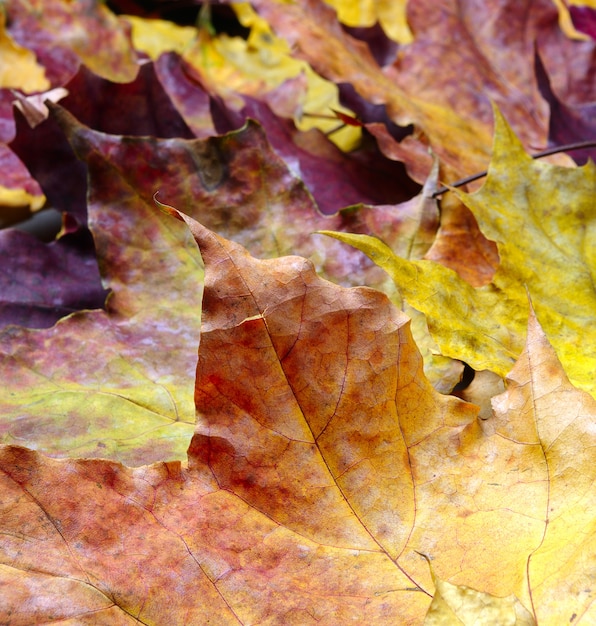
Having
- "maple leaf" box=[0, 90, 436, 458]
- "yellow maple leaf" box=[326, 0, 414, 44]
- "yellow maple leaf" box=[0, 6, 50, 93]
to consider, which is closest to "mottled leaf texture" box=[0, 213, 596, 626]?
"maple leaf" box=[0, 90, 436, 458]

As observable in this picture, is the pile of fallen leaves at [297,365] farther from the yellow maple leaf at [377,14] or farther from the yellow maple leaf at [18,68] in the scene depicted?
the yellow maple leaf at [377,14]

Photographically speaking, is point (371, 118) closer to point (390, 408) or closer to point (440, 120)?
point (440, 120)

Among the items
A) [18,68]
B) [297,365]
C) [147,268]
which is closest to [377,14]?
[18,68]

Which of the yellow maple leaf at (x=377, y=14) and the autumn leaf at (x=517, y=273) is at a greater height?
the autumn leaf at (x=517, y=273)

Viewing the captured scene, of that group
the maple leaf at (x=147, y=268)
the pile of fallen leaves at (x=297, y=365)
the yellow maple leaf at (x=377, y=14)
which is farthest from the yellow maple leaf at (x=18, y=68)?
the yellow maple leaf at (x=377, y=14)

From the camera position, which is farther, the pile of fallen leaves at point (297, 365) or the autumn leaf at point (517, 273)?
the autumn leaf at point (517, 273)

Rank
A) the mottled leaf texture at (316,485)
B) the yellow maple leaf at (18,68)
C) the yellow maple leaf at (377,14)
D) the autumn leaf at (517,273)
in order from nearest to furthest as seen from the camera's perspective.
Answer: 1. the mottled leaf texture at (316,485)
2. the autumn leaf at (517,273)
3. the yellow maple leaf at (18,68)
4. the yellow maple leaf at (377,14)

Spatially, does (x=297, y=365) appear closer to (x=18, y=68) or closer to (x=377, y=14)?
(x=18, y=68)

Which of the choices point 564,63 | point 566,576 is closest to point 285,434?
point 566,576
